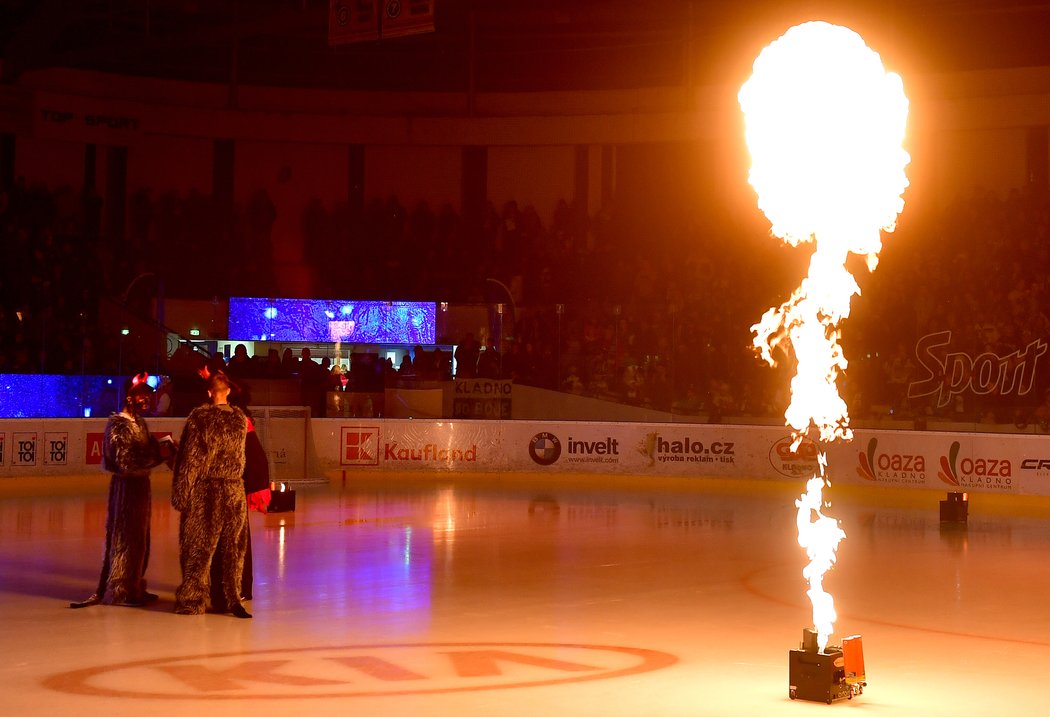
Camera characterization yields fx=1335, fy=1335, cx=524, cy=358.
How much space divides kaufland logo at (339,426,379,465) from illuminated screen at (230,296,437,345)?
3.76 metres

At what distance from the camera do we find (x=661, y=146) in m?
35.2

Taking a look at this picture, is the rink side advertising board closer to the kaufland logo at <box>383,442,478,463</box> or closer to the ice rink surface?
the kaufland logo at <box>383,442,478,463</box>

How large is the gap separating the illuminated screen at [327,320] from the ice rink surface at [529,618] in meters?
10.0

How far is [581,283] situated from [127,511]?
2042 cm

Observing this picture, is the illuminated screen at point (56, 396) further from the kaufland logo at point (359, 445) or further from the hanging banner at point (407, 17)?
the hanging banner at point (407, 17)

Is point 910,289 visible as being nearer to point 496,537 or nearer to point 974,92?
point 974,92

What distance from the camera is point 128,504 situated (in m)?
11.7

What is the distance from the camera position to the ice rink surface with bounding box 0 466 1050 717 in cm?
845

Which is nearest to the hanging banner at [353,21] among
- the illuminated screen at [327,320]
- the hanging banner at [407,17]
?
the hanging banner at [407,17]

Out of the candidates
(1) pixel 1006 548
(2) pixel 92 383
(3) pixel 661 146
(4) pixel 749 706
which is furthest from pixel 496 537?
(3) pixel 661 146

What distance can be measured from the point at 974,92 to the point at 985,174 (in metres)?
2.01

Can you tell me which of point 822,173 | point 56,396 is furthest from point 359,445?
point 822,173

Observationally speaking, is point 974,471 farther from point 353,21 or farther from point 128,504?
Result: point 128,504

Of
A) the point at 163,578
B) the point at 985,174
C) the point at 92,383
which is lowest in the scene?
the point at 163,578
